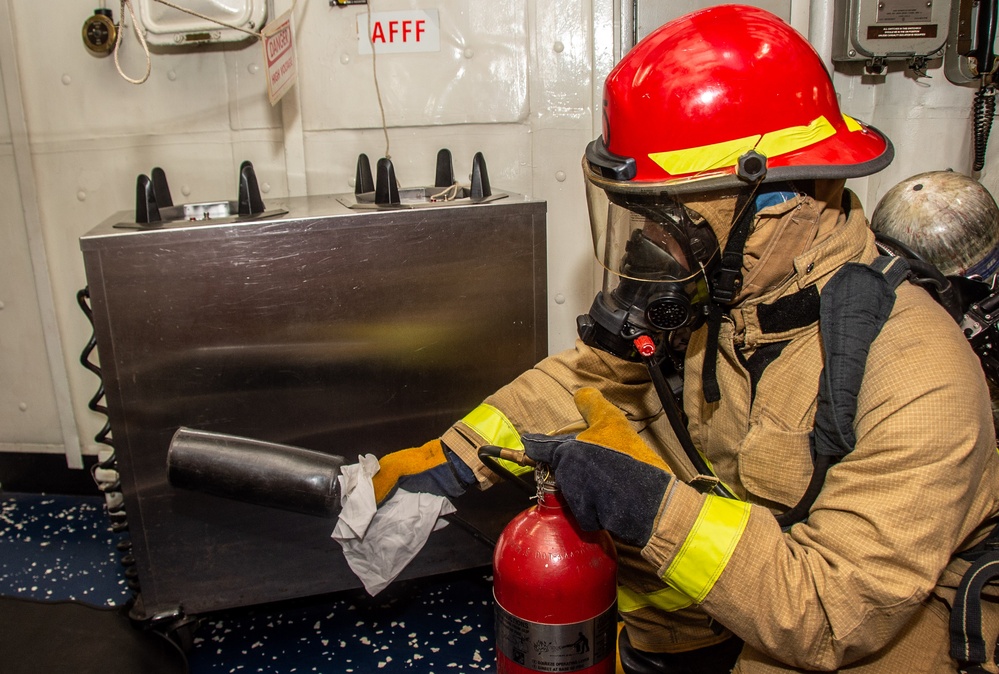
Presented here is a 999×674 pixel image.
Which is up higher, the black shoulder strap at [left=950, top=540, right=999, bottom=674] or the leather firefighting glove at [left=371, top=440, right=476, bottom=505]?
the leather firefighting glove at [left=371, top=440, right=476, bottom=505]

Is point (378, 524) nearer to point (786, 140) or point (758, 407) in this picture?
point (758, 407)

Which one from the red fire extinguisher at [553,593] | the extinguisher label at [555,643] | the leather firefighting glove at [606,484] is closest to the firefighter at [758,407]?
the leather firefighting glove at [606,484]

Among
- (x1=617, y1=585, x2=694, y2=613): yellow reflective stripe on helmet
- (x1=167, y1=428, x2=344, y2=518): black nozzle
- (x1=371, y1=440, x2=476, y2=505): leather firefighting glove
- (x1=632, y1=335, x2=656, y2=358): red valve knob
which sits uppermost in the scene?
(x1=632, y1=335, x2=656, y2=358): red valve knob

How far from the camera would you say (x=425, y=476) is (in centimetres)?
162

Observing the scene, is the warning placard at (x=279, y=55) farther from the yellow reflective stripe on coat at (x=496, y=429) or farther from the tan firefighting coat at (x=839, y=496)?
the tan firefighting coat at (x=839, y=496)

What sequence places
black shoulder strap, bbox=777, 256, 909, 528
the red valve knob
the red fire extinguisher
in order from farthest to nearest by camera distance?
the red valve knob, the red fire extinguisher, black shoulder strap, bbox=777, 256, 909, 528

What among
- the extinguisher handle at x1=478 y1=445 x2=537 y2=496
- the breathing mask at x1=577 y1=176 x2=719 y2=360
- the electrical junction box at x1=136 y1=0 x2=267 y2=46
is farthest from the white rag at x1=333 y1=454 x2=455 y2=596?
the electrical junction box at x1=136 y1=0 x2=267 y2=46

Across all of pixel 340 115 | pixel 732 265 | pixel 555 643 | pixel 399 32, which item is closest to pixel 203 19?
pixel 340 115

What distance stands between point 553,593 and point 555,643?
96mm

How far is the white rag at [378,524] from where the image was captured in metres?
1.52

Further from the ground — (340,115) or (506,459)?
(340,115)

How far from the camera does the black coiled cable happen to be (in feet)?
7.23

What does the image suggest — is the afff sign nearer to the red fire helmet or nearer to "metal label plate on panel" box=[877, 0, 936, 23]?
the red fire helmet

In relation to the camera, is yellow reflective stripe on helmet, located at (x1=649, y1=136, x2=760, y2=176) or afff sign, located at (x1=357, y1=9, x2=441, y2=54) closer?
yellow reflective stripe on helmet, located at (x1=649, y1=136, x2=760, y2=176)
